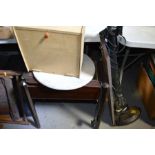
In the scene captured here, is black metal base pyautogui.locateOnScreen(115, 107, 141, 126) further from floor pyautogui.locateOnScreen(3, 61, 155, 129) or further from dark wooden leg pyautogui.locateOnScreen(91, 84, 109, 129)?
dark wooden leg pyautogui.locateOnScreen(91, 84, 109, 129)

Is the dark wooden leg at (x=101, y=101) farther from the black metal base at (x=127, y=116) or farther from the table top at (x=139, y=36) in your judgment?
the table top at (x=139, y=36)

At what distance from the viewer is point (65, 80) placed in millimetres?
1316

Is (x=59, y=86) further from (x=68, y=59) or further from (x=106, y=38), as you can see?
(x=106, y=38)

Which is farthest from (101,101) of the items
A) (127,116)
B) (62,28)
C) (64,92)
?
(62,28)

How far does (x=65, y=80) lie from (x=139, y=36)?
21.3 inches

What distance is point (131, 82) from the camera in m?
2.01

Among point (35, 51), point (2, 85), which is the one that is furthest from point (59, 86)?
point (2, 85)

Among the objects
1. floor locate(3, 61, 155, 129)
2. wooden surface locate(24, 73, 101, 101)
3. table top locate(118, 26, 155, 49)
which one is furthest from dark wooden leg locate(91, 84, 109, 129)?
table top locate(118, 26, 155, 49)

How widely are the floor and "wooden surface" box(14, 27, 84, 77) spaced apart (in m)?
0.56

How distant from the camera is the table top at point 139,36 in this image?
1.30 meters

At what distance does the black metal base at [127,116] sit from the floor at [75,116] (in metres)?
0.04
